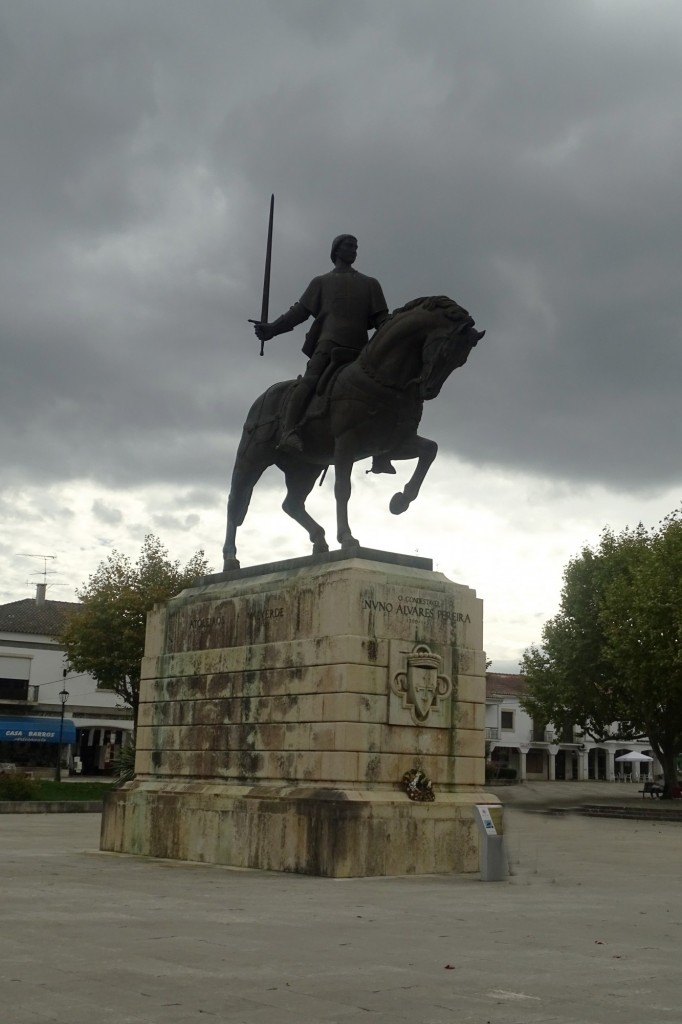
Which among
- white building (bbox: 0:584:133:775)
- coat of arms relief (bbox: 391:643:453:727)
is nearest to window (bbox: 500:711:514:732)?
white building (bbox: 0:584:133:775)

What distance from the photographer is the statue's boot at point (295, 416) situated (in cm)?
1599

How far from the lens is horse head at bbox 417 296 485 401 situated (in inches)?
568

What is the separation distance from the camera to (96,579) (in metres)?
50.2

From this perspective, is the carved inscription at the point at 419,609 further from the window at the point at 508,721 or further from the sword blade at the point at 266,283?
the window at the point at 508,721

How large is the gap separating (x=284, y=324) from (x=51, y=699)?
5917 centimetres

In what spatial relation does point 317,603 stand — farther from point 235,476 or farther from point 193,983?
point 193,983

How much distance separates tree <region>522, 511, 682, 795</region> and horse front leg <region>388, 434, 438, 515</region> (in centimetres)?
2712

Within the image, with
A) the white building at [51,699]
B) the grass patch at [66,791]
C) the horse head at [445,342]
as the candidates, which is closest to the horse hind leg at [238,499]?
the horse head at [445,342]

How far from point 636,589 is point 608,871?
99.1 feet

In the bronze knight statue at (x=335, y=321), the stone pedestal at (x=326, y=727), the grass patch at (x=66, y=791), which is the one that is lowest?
the grass patch at (x=66, y=791)

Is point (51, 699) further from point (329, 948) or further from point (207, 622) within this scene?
point (329, 948)

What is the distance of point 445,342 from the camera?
14430 mm

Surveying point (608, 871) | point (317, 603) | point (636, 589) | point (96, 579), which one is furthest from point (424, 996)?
point (96, 579)

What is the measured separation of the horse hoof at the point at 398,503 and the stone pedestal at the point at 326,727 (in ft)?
3.51
